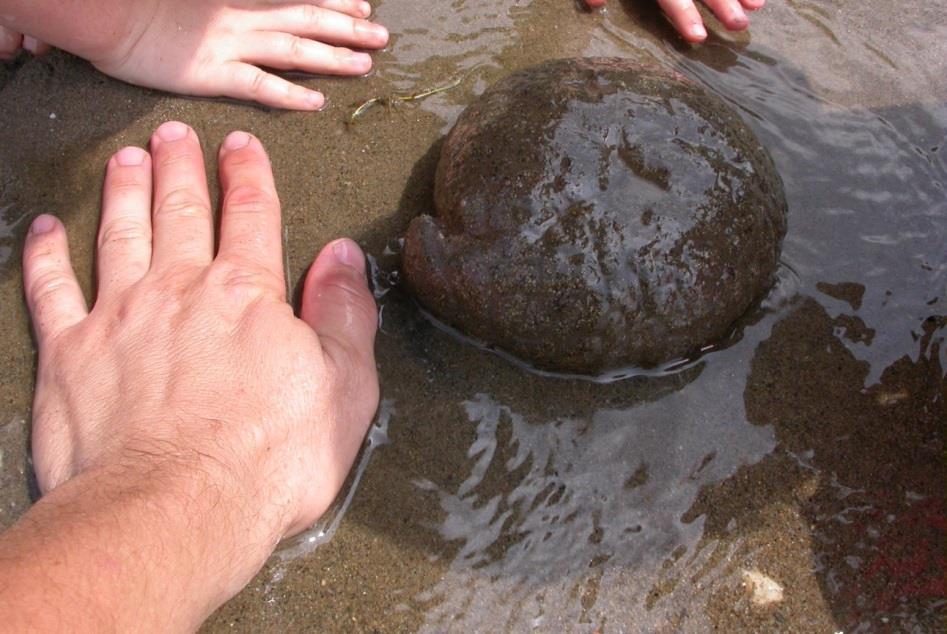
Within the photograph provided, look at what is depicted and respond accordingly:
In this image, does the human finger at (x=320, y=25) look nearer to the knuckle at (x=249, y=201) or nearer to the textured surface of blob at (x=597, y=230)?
→ the knuckle at (x=249, y=201)

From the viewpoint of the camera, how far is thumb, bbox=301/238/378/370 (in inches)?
96.0

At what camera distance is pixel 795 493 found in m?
2.35

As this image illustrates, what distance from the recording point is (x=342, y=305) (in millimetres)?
2500

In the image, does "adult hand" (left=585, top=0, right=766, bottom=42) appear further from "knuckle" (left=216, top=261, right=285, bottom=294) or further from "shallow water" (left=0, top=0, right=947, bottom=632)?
"knuckle" (left=216, top=261, right=285, bottom=294)

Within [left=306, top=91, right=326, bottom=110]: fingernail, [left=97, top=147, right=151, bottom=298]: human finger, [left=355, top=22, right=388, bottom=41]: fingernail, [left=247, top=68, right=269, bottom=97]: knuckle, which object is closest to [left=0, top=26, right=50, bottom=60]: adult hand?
[left=97, top=147, right=151, bottom=298]: human finger

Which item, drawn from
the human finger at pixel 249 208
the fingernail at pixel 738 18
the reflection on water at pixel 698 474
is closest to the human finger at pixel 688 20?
the fingernail at pixel 738 18

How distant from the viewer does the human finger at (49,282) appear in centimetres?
248

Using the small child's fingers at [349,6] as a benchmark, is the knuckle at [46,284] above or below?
below

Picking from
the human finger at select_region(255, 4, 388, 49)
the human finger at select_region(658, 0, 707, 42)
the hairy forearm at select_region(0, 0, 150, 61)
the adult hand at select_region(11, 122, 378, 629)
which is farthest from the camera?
the human finger at select_region(658, 0, 707, 42)

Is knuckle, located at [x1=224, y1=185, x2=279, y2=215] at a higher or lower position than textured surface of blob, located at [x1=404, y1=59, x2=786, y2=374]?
lower

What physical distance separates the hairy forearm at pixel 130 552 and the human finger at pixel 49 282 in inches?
26.9

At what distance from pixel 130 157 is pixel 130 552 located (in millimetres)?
1554

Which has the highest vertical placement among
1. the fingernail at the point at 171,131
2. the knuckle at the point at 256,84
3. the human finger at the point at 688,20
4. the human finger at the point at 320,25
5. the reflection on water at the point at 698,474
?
the human finger at the point at 688,20

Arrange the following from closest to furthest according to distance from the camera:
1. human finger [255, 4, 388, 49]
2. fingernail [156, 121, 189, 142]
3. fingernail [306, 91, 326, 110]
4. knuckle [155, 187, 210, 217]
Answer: knuckle [155, 187, 210, 217], fingernail [156, 121, 189, 142], fingernail [306, 91, 326, 110], human finger [255, 4, 388, 49]
